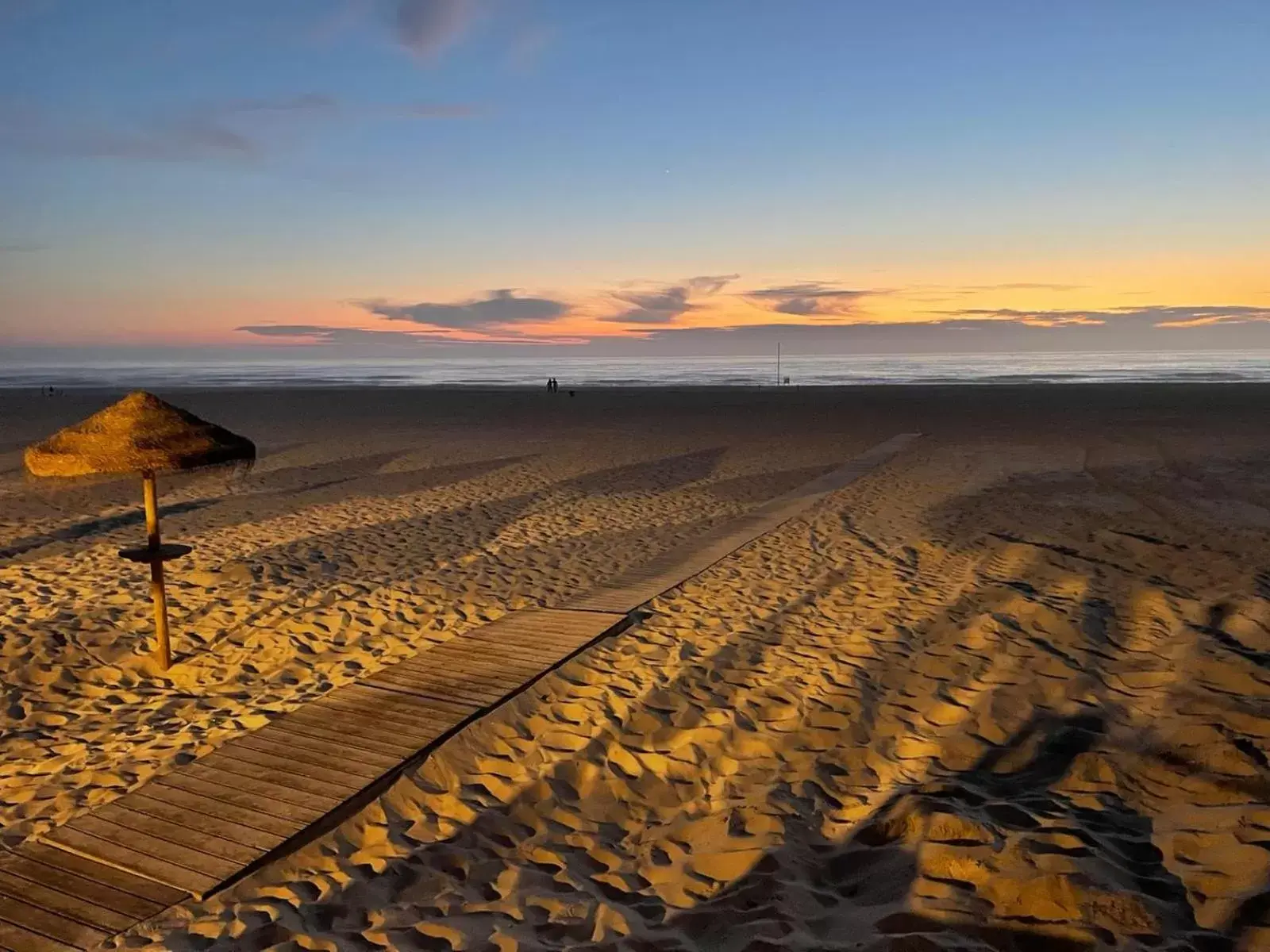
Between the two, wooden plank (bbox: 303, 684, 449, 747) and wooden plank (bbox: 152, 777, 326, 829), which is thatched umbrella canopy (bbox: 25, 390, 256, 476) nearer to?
wooden plank (bbox: 303, 684, 449, 747)

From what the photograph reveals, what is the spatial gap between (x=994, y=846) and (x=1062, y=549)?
22.4 ft

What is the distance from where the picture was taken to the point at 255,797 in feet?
15.3

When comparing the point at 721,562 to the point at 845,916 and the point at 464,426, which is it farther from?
the point at 464,426

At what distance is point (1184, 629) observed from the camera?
23.1ft

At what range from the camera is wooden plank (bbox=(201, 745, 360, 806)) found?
4.71 metres

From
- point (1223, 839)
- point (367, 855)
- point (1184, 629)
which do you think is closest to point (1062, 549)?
point (1184, 629)

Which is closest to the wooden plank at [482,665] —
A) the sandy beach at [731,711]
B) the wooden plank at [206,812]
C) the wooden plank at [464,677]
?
the wooden plank at [464,677]

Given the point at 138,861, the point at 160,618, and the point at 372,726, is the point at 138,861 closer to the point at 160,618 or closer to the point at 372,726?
the point at 372,726

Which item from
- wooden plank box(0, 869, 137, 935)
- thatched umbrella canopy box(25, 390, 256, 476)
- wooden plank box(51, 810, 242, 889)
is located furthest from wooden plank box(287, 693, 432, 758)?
thatched umbrella canopy box(25, 390, 256, 476)

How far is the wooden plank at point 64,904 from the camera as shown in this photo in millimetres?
3664

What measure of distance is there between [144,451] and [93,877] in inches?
138

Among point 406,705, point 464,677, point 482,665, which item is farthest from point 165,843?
point 482,665

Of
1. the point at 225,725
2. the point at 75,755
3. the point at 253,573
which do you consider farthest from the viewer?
the point at 253,573

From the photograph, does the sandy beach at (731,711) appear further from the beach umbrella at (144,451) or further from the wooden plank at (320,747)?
the beach umbrella at (144,451)
